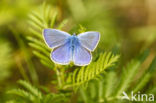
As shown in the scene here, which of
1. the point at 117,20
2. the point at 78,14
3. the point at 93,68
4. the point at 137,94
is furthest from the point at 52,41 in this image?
the point at 117,20

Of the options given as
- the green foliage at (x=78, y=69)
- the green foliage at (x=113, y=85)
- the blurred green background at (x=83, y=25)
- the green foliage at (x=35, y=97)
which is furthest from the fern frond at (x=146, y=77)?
the blurred green background at (x=83, y=25)

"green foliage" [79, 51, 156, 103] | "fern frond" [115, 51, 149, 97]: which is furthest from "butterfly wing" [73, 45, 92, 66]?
"fern frond" [115, 51, 149, 97]

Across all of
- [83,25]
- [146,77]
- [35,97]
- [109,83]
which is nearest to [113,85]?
[109,83]

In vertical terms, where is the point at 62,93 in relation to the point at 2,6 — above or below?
below

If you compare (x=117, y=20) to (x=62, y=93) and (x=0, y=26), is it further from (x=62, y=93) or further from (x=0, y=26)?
(x=62, y=93)

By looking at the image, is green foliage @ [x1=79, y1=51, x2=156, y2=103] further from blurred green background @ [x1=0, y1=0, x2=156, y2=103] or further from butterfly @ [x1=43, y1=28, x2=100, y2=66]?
blurred green background @ [x1=0, y1=0, x2=156, y2=103]

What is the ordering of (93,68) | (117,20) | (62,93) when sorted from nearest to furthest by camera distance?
(93,68) → (62,93) → (117,20)

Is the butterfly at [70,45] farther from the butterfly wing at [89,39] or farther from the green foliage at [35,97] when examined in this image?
the green foliage at [35,97]
